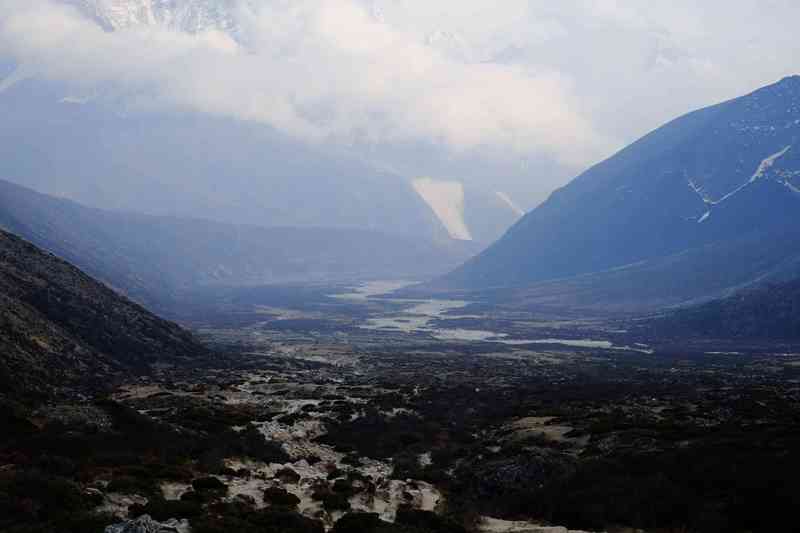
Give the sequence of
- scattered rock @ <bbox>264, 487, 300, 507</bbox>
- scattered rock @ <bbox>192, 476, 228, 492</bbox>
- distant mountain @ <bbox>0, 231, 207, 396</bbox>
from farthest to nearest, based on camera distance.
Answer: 1. distant mountain @ <bbox>0, 231, 207, 396</bbox>
2. scattered rock @ <bbox>192, 476, 228, 492</bbox>
3. scattered rock @ <bbox>264, 487, 300, 507</bbox>

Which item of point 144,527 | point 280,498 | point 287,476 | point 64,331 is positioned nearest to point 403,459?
point 287,476

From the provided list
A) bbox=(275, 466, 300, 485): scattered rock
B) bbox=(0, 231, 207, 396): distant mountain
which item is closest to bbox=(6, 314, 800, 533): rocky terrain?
bbox=(275, 466, 300, 485): scattered rock

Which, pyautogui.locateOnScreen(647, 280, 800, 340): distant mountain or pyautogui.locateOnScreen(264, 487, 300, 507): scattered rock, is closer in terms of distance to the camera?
pyautogui.locateOnScreen(264, 487, 300, 507): scattered rock

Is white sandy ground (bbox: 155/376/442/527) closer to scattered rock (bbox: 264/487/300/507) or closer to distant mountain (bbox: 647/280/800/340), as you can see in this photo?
scattered rock (bbox: 264/487/300/507)

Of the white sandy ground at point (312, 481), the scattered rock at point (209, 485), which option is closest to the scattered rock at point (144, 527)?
the white sandy ground at point (312, 481)

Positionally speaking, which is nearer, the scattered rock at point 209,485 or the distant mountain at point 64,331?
the scattered rock at point 209,485

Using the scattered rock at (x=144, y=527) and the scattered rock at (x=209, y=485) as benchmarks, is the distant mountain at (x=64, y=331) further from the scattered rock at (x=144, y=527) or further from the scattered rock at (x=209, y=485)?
the scattered rock at (x=144, y=527)

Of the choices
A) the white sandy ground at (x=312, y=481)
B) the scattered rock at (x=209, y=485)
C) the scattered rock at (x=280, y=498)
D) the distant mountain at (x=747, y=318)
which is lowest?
the white sandy ground at (x=312, y=481)

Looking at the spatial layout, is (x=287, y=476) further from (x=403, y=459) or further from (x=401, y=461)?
(x=403, y=459)
